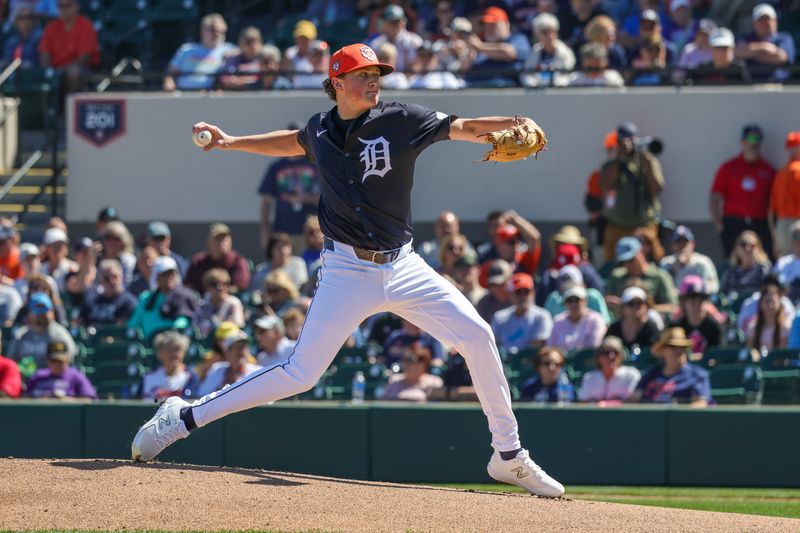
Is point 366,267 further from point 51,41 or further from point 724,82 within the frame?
point 51,41

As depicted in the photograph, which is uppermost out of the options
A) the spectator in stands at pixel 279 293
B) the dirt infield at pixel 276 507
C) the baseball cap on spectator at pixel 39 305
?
the spectator in stands at pixel 279 293

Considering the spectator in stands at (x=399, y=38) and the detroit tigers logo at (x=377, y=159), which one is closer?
the detroit tigers logo at (x=377, y=159)

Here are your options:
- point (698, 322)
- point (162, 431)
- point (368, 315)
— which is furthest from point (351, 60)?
point (698, 322)

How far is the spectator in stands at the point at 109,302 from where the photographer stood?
41.9 feet

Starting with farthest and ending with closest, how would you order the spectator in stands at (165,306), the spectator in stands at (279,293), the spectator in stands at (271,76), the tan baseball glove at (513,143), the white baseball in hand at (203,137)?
the spectator in stands at (271,76), the spectator in stands at (165,306), the spectator in stands at (279,293), the white baseball in hand at (203,137), the tan baseball glove at (513,143)

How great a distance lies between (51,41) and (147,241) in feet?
13.9

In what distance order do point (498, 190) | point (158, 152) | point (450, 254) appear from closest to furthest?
point (450, 254)
point (498, 190)
point (158, 152)

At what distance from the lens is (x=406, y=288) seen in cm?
642

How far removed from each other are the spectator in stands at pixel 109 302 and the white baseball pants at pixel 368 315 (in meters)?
6.34

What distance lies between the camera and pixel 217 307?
40.3 feet

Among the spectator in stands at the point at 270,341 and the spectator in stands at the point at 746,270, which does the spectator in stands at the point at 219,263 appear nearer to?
the spectator in stands at the point at 270,341

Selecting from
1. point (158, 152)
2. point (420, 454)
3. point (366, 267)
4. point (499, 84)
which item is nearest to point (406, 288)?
point (366, 267)

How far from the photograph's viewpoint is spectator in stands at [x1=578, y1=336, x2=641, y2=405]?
10.3 meters

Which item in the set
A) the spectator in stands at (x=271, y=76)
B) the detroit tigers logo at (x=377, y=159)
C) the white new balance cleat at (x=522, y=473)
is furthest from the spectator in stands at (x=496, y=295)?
the detroit tigers logo at (x=377, y=159)
